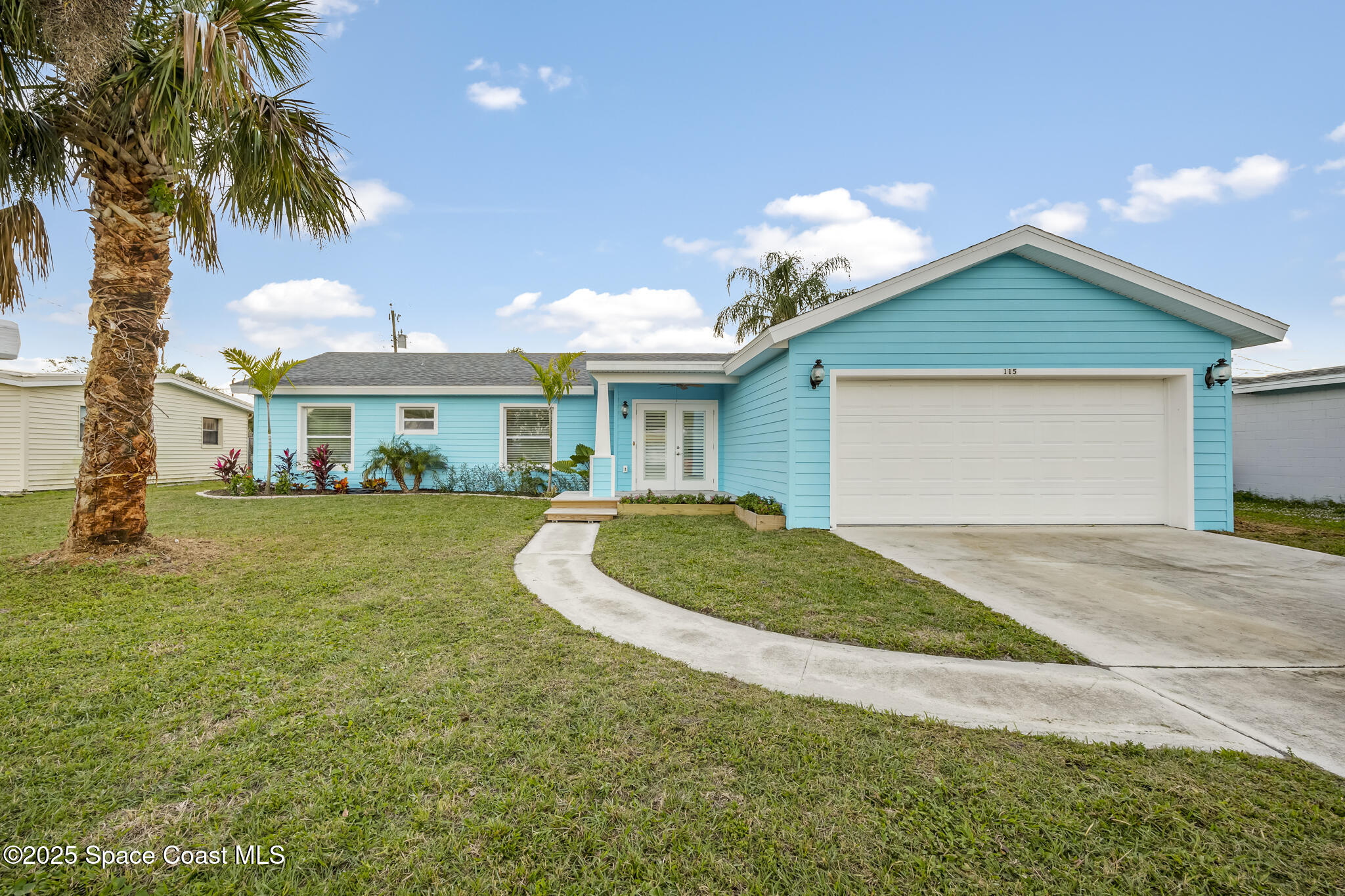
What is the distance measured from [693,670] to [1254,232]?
51.7 ft

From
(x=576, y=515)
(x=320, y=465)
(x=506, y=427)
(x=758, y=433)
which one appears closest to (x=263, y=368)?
(x=320, y=465)

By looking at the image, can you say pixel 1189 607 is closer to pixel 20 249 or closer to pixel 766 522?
pixel 766 522

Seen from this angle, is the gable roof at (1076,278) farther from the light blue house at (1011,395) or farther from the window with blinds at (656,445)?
the window with blinds at (656,445)

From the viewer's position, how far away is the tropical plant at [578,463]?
11.1 meters

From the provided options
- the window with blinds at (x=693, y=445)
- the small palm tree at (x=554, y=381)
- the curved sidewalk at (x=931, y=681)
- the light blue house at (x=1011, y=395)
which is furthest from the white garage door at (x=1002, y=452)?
the small palm tree at (x=554, y=381)

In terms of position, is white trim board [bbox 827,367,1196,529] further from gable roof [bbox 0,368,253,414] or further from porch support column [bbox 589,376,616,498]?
gable roof [bbox 0,368,253,414]

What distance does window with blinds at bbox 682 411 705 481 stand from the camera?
11461 millimetres

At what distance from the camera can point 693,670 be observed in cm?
300

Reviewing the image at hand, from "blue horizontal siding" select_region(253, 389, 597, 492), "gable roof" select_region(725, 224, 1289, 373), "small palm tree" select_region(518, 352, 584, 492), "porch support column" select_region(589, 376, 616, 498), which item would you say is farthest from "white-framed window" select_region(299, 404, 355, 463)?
"gable roof" select_region(725, 224, 1289, 373)

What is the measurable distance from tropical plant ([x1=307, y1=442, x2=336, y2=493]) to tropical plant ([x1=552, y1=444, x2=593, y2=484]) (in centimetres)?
512

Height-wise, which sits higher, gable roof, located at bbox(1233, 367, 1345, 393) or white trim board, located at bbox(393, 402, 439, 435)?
gable roof, located at bbox(1233, 367, 1345, 393)

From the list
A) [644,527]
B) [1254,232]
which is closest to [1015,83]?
[1254,232]

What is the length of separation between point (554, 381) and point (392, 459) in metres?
4.18

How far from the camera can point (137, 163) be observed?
17.3 ft
